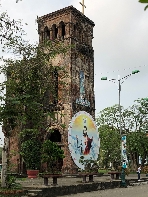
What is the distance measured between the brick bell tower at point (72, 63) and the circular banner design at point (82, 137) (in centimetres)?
82

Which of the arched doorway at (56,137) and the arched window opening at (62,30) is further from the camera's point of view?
the arched window opening at (62,30)

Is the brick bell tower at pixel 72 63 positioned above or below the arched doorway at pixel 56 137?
above

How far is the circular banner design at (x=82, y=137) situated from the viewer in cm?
2778

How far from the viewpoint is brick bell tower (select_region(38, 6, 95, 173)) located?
2926 cm

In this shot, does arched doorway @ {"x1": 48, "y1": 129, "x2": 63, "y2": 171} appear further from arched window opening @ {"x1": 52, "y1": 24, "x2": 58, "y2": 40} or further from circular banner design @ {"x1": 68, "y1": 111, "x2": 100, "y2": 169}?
arched window opening @ {"x1": 52, "y1": 24, "x2": 58, "y2": 40}

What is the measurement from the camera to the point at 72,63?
30391 mm

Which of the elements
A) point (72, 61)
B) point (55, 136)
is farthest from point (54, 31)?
point (55, 136)

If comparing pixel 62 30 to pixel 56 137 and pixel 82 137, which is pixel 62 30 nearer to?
pixel 56 137

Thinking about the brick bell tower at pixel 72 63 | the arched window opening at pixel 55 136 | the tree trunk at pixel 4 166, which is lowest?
the tree trunk at pixel 4 166

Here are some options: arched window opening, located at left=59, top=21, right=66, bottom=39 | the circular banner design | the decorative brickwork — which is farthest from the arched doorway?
arched window opening, located at left=59, top=21, right=66, bottom=39

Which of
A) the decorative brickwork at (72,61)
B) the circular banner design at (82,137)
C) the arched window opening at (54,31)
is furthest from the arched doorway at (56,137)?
the arched window opening at (54,31)

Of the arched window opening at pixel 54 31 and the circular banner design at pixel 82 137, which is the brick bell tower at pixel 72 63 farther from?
the circular banner design at pixel 82 137

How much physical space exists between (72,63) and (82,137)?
7362 mm

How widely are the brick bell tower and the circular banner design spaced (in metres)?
Result: 0.82
